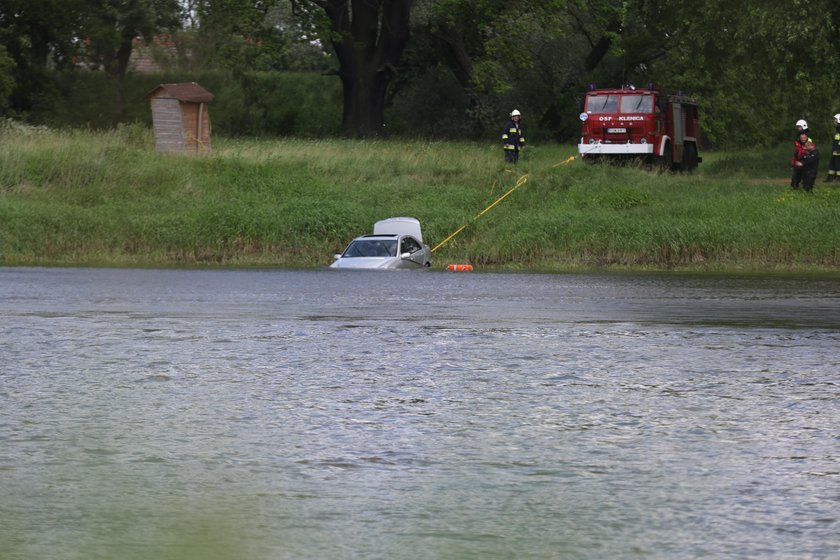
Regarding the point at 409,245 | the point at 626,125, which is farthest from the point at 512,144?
the point at 409,245

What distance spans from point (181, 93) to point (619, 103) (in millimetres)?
13216

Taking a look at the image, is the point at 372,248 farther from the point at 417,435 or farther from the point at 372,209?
the point at 417,435

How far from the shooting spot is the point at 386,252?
1278 inches

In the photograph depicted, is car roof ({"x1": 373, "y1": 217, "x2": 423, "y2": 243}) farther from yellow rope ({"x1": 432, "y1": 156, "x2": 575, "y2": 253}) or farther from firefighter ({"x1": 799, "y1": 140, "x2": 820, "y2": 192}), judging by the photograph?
firefighter ({"x1": 799, "y1": 140, "x2": 820, "y2": 192})

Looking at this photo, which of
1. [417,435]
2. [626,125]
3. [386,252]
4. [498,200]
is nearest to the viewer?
[417,435]

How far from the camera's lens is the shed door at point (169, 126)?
4500cm

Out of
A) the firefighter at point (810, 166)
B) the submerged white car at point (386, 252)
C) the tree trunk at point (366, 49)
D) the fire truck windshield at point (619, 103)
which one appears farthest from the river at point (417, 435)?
the tree trunk at point (366, 49)

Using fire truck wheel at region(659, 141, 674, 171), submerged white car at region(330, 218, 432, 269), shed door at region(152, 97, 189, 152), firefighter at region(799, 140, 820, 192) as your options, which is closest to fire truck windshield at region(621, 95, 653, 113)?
fire truck wheel at region(659, 141, 674, 171)

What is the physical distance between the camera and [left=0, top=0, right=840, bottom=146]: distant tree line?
5491 cm

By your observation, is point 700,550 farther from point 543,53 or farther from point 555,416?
point 543,53

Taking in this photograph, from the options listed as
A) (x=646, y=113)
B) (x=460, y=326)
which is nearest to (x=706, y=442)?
(x=460, y=326)

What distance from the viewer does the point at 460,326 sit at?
60.3 feet

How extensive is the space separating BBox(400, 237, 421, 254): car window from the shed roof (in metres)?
14.1

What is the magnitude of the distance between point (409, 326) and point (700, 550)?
1109 centimetres
